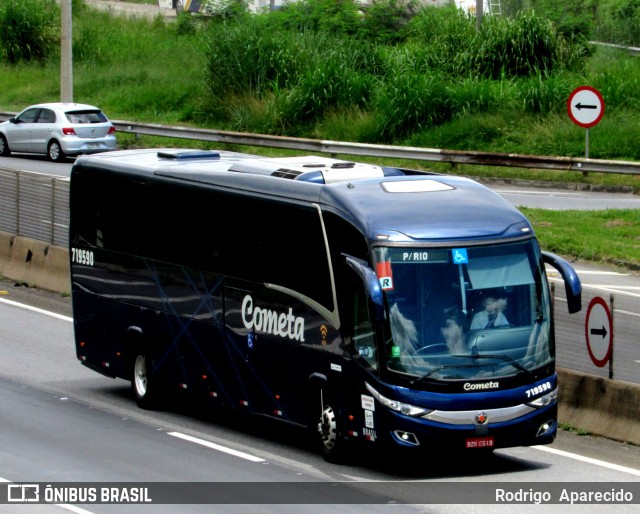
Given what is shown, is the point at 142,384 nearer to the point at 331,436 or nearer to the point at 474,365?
the point at 331,436

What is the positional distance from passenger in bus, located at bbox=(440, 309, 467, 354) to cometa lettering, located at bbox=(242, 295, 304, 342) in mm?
1753

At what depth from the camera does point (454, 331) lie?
12.0 meters

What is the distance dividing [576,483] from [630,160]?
22.9 m

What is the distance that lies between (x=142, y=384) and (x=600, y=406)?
551cm

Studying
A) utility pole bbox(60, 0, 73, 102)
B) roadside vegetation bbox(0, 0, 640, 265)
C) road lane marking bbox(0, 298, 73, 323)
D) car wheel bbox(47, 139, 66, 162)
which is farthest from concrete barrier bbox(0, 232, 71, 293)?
utility pole bbox(60, 0, 73, 102)

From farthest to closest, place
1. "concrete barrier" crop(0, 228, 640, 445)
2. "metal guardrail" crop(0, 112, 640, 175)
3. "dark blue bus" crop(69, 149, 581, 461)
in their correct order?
1. "metal guardrail" crop(0, 112, 640, 175)
2. "concrete barrier" crop(0, 228, 640, 445)
3. "dark blue bus" crop(69, 149, 581, 461)

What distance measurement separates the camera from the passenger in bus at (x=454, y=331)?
12.0 metres

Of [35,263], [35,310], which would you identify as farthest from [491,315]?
[35,263]

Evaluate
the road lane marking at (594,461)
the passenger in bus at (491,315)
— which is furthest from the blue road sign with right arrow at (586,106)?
the passenger in bus at (491,315)

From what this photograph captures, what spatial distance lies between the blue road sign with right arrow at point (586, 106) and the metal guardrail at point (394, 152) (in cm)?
113

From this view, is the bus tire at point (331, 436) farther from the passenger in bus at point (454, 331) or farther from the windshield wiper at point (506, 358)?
the windshield wiper at point (506, 358)

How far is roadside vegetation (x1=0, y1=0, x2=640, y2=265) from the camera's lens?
37.3m

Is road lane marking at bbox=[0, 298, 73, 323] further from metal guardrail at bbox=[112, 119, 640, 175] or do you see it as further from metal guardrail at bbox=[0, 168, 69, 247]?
metal guardrail at bbox=[112, 119, 640, 175]

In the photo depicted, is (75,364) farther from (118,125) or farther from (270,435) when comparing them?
(118,125)
